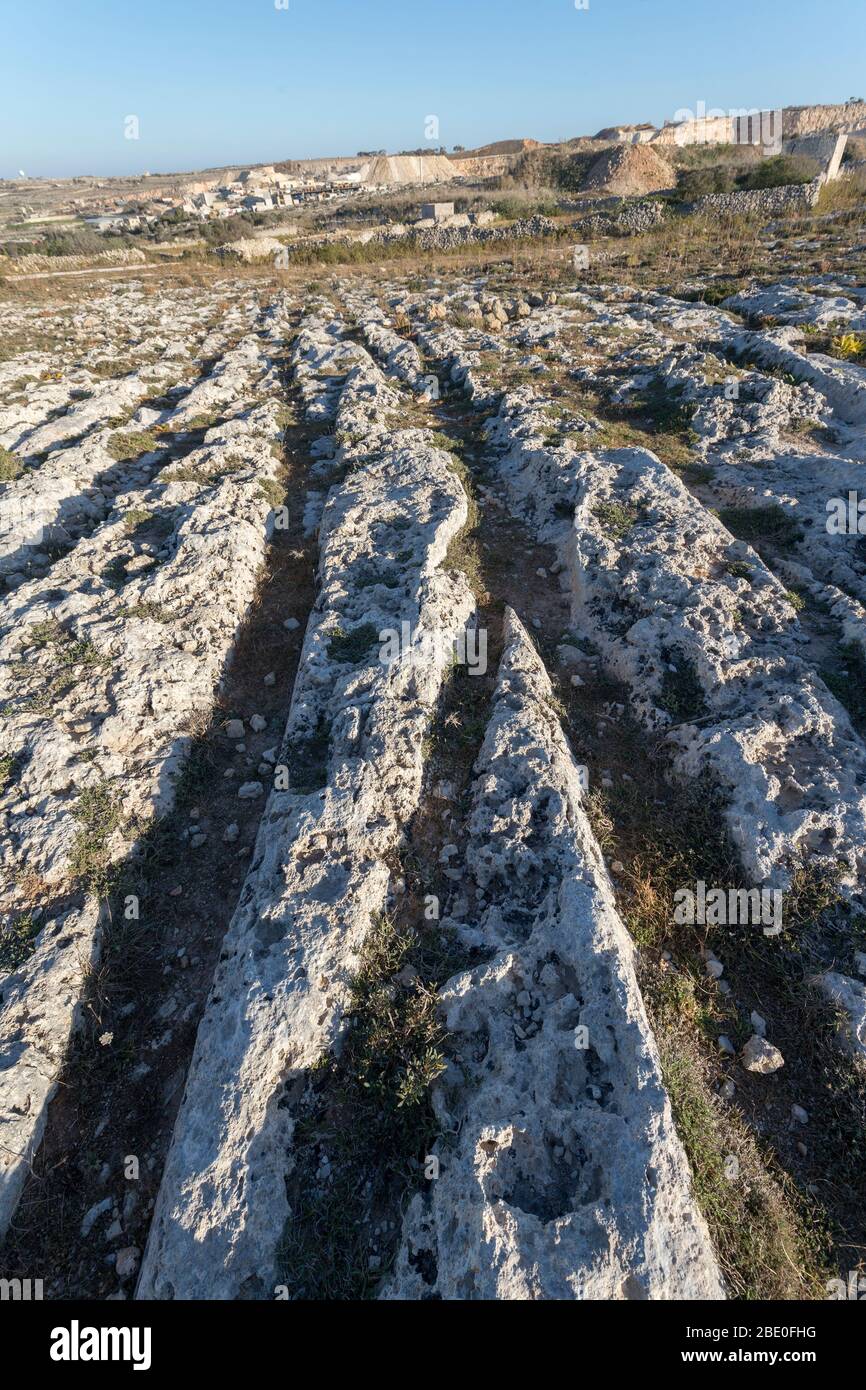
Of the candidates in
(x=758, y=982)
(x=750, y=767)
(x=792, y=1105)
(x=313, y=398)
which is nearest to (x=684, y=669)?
(x=750, y=767)

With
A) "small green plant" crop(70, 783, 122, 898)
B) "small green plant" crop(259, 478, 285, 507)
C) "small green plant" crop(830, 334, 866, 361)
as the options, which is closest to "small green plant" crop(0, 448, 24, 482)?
"small green plant" crop(259, 478, 285, 507)

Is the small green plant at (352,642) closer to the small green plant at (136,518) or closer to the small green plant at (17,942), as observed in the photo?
the small green plant at (17,942)

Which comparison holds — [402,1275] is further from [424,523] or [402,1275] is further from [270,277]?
[270,277]

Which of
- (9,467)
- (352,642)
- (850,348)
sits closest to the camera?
(352,642)

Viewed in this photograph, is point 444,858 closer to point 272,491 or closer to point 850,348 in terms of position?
point 272,491

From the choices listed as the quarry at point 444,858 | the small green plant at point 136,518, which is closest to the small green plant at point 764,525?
the quarry at point 444,858

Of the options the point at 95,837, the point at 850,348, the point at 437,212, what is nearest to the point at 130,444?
the point at 95,837

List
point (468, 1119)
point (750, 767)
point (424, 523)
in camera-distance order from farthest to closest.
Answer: point (424, 523), point (750, 767), point (468, 1119)

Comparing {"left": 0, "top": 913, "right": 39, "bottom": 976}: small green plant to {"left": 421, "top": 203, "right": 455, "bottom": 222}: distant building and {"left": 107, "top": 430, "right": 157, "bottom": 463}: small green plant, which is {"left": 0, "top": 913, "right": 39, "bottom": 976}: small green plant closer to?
{"left": 107, "top": 430, "right": 157, "bottom": 463}: small green plant
